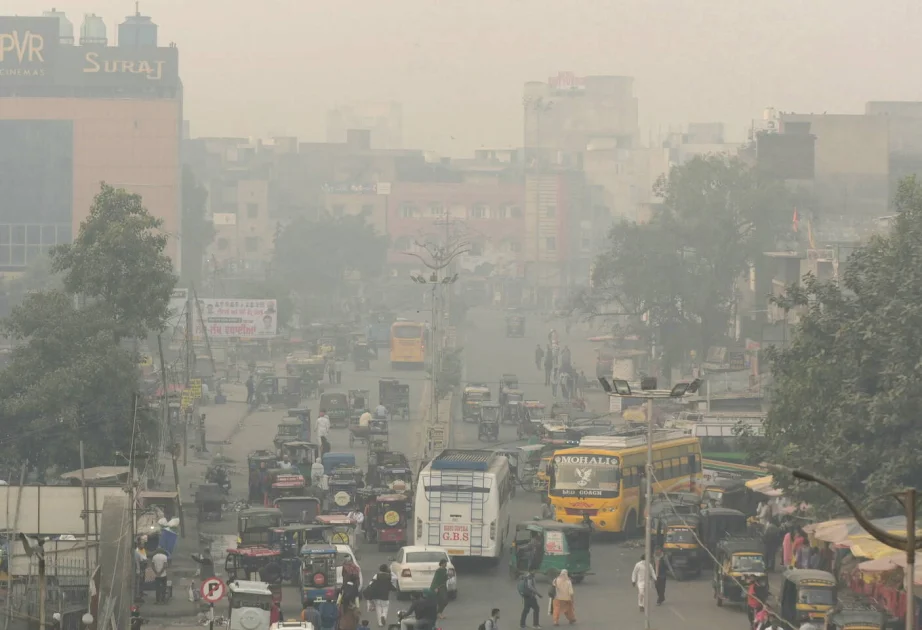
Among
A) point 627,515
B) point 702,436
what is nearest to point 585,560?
point 627,515

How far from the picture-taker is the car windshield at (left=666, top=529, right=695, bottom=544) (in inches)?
1078

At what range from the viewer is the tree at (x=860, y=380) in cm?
2511

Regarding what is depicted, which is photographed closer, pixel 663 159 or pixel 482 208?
pixel 482 208

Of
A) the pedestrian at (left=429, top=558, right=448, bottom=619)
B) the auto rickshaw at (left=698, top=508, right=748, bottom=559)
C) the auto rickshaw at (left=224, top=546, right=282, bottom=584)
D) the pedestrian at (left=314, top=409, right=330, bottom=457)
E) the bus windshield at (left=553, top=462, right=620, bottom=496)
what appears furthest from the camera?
the pedestrian at (left=314, top=409, right=330, bottom=457)

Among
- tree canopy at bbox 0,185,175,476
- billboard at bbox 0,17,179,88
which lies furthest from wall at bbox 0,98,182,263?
tree canopy at bbox 0,185,175,476

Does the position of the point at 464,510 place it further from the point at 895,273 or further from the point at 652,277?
the point at 652,277

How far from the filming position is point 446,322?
88.3 meters

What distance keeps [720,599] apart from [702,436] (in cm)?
1646

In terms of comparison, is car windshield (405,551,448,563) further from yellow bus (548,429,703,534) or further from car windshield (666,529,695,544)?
yellow bus (548,429,703,534)

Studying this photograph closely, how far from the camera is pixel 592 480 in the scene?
31031mm

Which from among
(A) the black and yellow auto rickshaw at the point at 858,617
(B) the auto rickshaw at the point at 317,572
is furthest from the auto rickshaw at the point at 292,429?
(A) the black and yellow auto rickshaw at the point at 858,617

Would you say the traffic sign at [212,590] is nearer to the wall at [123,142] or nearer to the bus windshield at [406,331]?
the bus windshield at [406,331]

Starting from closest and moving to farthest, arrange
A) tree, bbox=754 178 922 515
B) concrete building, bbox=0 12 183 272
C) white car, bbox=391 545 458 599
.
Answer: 1. white car, bbox=391 545 458 599
2. tree, bbox=754 178 922 515
3. concrete building, bbox=0 12 183 272

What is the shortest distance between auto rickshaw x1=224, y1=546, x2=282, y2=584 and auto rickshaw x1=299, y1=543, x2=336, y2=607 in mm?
1205
